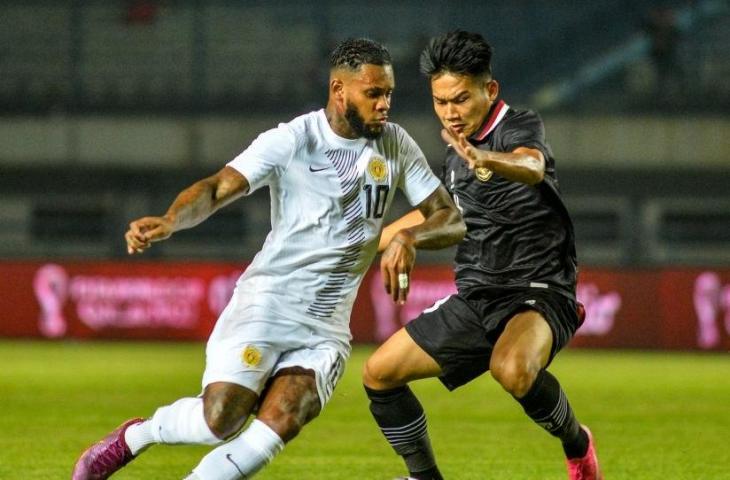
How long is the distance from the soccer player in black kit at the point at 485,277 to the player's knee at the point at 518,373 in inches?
6.8

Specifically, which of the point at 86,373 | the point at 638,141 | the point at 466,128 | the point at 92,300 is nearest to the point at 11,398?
the point at 86,373

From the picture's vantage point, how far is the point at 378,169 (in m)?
6.26

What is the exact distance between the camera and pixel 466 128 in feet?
22.6

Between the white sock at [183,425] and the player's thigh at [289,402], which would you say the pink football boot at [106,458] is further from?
the player's thigh at [289,402]

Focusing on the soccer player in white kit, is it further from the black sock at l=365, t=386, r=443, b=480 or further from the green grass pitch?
the green grass pitch

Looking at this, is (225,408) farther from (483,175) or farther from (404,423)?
(483,175)

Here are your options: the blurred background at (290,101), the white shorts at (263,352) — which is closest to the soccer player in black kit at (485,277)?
the white shorts at (263,352)

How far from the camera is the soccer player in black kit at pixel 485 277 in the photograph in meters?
6.77

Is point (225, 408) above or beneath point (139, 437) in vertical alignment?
above

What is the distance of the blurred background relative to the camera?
25594 millimetres

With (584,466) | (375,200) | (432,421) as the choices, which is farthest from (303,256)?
(432,421)

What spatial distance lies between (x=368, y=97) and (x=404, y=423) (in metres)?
1.74

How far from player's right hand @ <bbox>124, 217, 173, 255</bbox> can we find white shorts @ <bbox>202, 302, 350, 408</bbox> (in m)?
0.75

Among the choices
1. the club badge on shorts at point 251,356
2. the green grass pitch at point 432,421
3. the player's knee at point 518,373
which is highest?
the club badge on shorts at point 251,356
